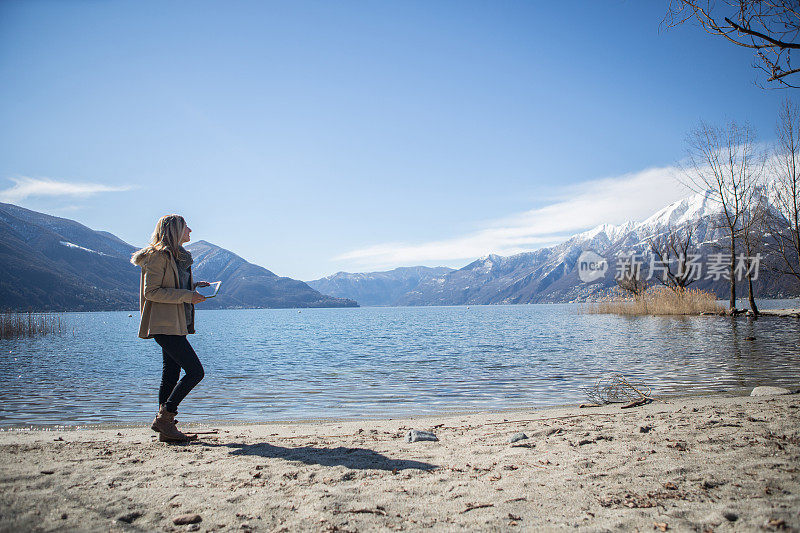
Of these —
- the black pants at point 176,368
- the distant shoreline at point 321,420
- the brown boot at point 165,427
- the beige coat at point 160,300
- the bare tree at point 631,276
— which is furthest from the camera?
the bare tree at point 631,276

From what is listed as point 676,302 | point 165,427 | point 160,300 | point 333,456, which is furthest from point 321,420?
point 676,302

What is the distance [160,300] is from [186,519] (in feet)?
9.21

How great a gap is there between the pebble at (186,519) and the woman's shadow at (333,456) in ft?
4.91

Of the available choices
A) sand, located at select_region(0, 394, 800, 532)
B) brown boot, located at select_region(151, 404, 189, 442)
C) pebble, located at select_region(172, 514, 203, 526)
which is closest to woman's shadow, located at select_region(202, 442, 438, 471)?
sand, located at select_region(0, 394, 800, 532)

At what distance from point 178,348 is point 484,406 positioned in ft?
20.5

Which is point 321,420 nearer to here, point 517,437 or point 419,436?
point 419,436

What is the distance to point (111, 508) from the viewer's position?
3.35 metres

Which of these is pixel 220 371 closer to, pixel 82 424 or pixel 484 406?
pixel 82 424

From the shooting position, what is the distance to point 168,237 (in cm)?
550

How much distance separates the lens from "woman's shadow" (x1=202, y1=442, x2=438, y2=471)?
14.5 ft

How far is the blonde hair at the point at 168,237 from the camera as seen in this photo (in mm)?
5426

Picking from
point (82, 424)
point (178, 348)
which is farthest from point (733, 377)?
point (82, 424)

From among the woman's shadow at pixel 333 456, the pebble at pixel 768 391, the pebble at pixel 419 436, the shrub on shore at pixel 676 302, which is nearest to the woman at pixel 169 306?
the woman's shadow at pixel 333 456

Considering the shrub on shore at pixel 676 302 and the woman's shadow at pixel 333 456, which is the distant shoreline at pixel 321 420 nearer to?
the woman's shadow at pixel 333 456
